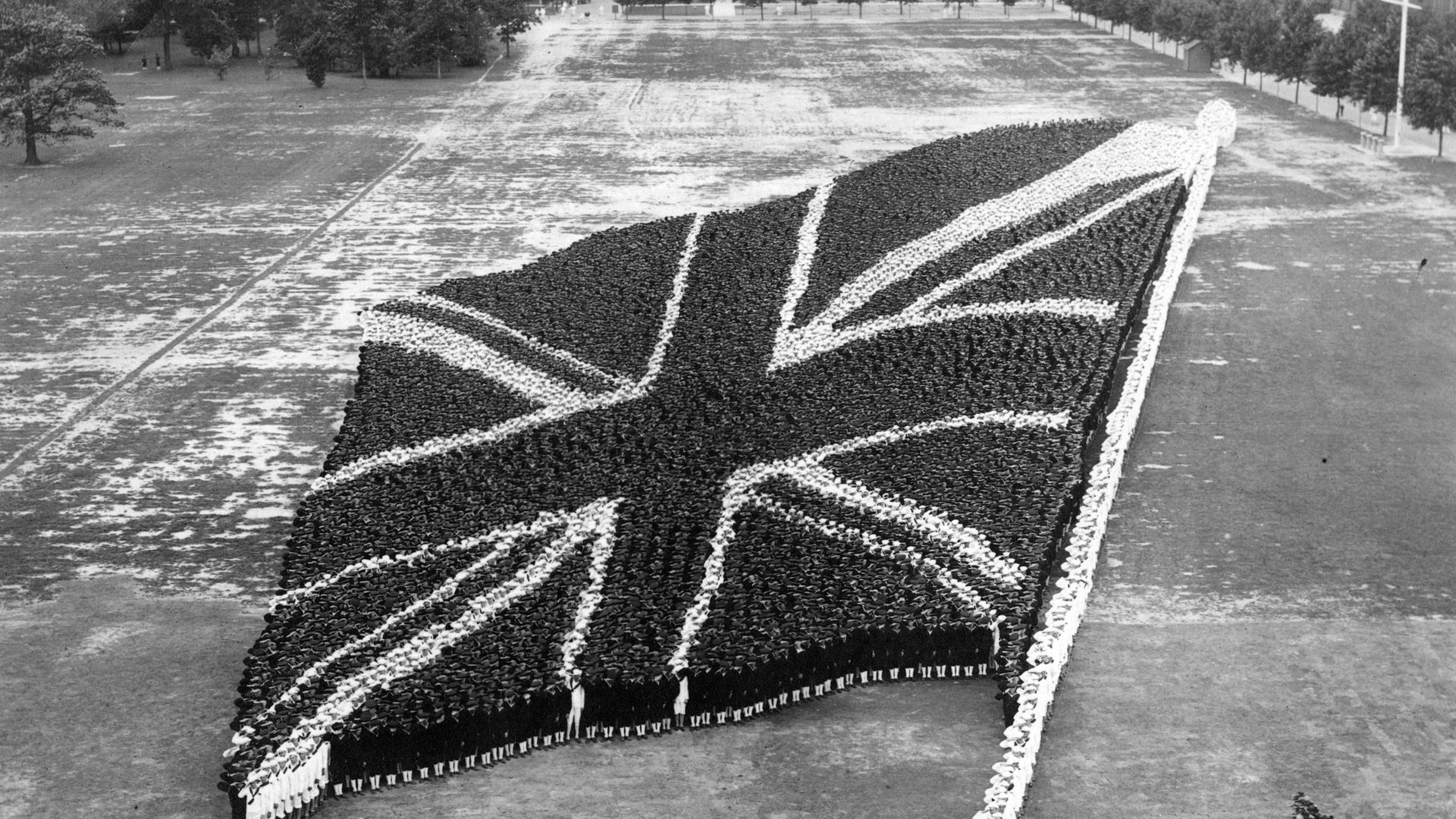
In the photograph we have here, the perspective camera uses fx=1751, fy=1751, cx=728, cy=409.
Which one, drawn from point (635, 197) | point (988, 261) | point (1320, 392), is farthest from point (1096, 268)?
point (635, 197)

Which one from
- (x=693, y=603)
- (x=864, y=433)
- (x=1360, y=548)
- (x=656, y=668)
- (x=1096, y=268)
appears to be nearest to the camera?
(x=656, y=668)

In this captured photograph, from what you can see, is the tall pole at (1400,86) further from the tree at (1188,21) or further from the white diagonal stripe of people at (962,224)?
the tree at (1188,21)

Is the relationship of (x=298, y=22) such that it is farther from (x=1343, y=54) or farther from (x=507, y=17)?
(x=1343, y=54)

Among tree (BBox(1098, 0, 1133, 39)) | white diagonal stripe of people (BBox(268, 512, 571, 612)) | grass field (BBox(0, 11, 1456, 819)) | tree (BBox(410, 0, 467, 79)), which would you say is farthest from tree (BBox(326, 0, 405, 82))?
white diagonal stripe of people (BBox(268, 512, 571, 612))

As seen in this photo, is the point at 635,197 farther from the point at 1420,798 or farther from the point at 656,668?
the point at 1420,798

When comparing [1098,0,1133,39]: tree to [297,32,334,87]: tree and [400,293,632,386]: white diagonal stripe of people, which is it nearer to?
[297,32,334,87]: tree

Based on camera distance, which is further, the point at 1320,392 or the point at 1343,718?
the point at 1320,392

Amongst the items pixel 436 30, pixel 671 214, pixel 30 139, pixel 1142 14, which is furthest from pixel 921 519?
pixel 1142 14
